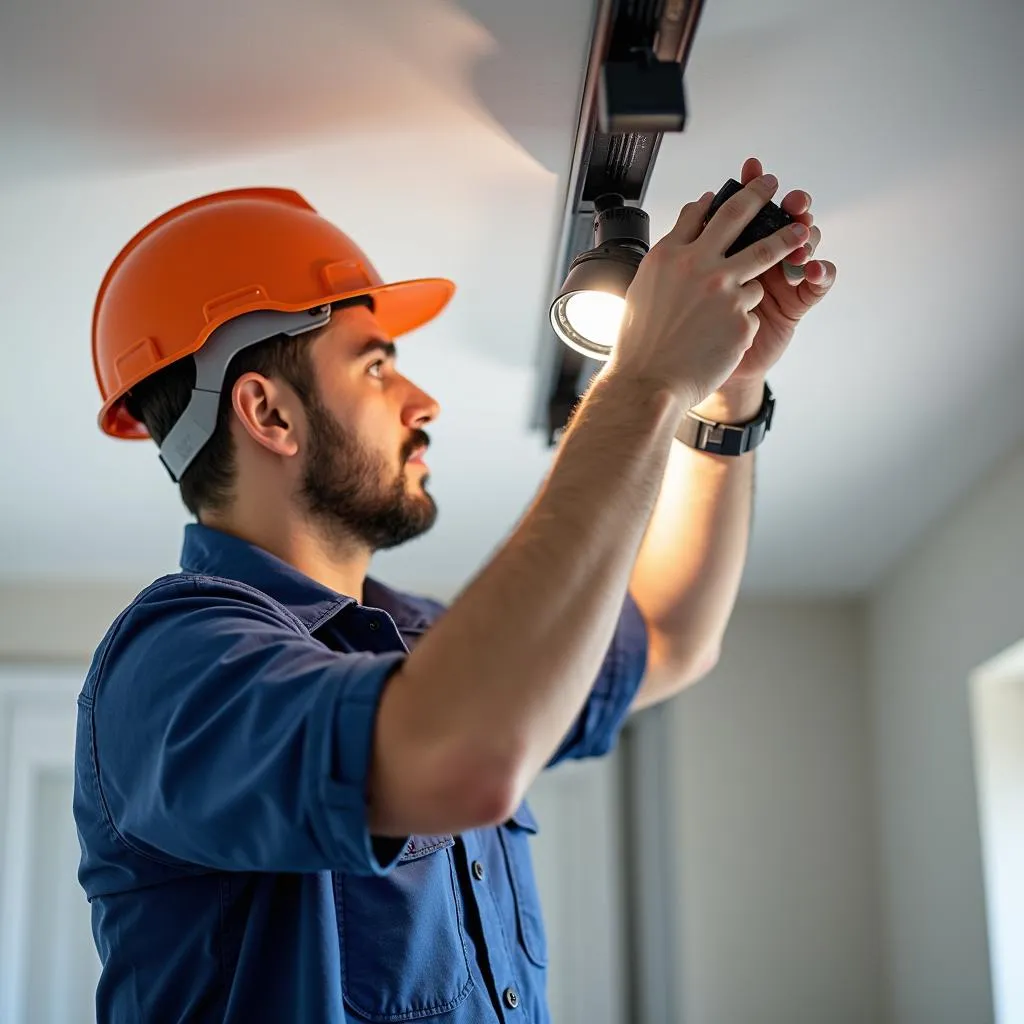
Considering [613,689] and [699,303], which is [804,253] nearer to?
[699,303]

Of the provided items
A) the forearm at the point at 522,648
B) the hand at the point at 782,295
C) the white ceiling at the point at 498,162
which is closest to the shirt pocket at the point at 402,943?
the forearm at the point at 522,648

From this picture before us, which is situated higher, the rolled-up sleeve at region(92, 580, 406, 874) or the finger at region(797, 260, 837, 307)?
the finger at region(797, 260, 837, 307)

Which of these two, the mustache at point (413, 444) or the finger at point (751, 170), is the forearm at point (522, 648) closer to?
the finger at point (751, 170)

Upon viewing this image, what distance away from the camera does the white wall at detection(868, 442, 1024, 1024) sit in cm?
286

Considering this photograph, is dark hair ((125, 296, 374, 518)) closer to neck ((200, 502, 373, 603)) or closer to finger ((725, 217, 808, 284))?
neck ((200, 502, 373, 603))

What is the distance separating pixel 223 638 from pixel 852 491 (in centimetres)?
214

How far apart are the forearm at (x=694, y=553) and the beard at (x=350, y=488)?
0.31 meters

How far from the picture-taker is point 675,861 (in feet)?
12.1

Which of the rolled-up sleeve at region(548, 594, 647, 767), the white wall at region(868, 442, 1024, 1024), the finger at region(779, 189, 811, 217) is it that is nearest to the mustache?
the rolled-up sleeve at region(548, 594, 647, 767)

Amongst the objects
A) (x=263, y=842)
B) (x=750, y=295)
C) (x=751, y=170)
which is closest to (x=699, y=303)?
(x=750, y=295)

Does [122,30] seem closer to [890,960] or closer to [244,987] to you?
[244,987]

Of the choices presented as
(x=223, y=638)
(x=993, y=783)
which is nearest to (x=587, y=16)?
(x=223, y=638)

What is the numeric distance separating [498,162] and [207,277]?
1.42 feet

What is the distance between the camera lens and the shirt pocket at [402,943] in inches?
50.0
